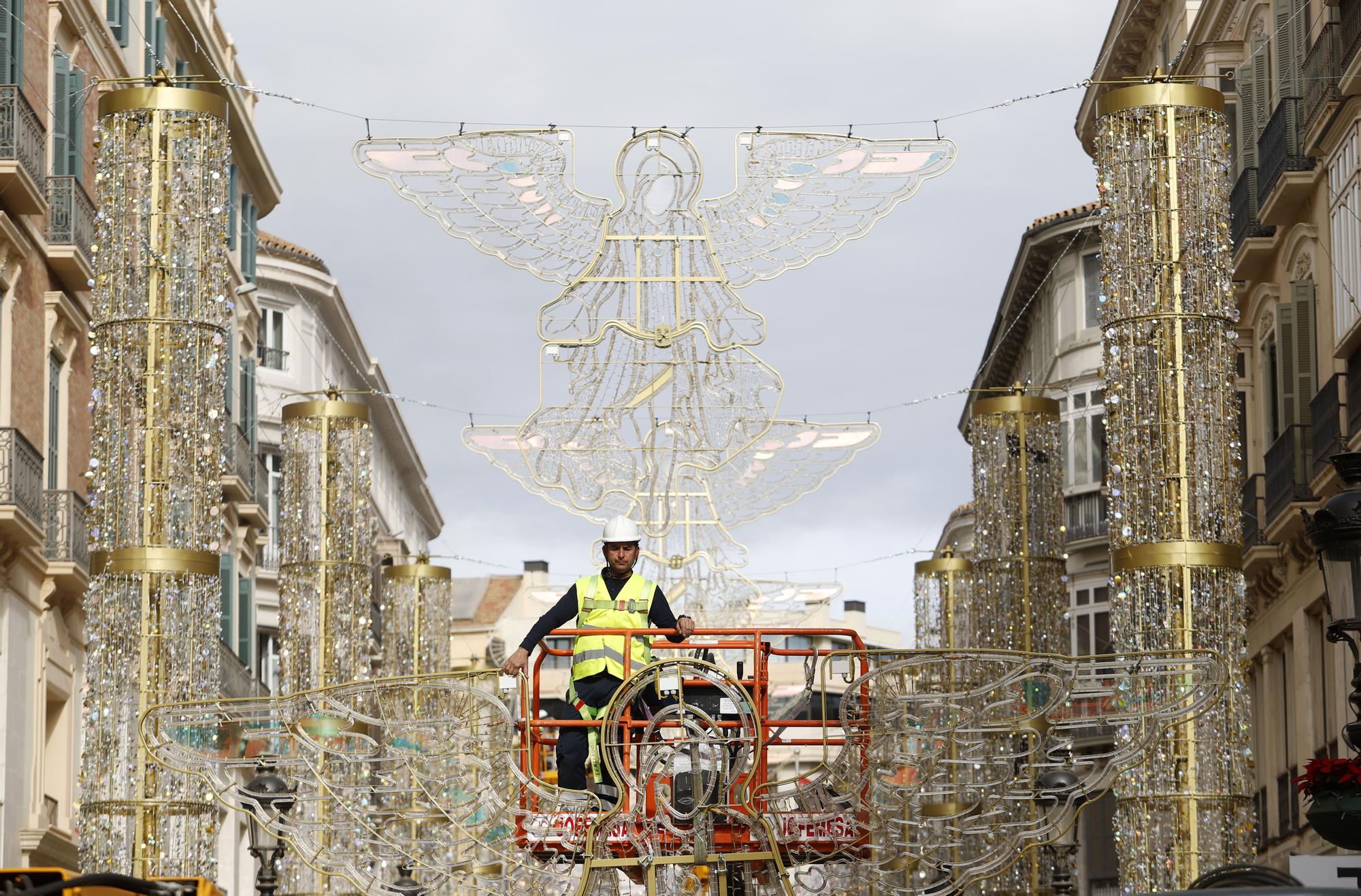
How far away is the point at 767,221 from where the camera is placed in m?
21.4

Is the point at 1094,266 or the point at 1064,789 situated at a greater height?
the point at 1094,266

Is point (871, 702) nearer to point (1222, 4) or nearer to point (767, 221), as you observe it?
point (767, 221)

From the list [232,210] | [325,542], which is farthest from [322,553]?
[232,210]

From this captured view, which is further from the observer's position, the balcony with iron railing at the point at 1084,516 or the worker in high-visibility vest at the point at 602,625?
the balcony with iron railing at the point at 1084,516

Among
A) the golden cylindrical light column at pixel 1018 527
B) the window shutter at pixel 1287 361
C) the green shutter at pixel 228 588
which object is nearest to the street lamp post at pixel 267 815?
the golden cylindrical light column at pixel 1018 527

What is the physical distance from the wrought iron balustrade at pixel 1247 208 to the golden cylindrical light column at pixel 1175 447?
13453mm

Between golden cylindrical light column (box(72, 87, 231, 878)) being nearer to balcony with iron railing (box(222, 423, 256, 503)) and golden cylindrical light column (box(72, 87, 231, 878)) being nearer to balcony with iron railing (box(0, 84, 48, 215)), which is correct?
balcony with iron railing (box(0, 84, 48, 215))

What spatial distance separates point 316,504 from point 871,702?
11.0 m

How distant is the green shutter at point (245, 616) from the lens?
132 ft

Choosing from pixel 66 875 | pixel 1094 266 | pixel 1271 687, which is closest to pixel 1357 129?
pixel 1271 687

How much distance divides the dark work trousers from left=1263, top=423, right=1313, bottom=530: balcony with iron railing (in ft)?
47.9

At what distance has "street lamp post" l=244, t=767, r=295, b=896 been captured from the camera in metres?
16.2

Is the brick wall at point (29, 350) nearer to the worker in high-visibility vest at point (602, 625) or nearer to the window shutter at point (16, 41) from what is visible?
the window shutter at point (16, 41)

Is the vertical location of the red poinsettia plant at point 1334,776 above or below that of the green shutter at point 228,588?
below
